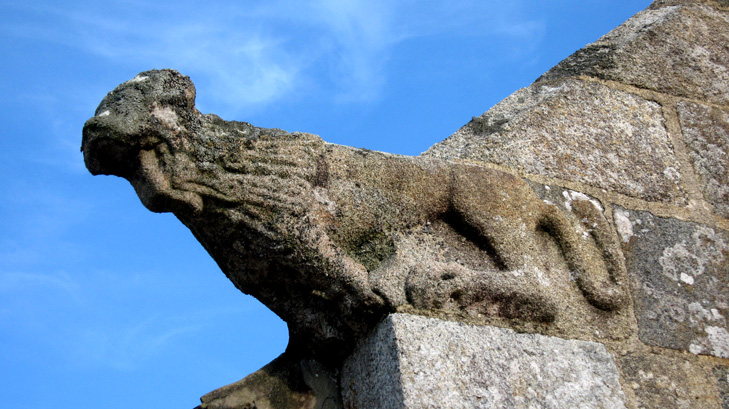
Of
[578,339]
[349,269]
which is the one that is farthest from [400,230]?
[578,339]

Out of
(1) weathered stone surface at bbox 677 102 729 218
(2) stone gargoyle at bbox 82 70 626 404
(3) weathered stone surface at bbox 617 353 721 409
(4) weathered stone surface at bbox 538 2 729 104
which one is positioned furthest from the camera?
(4) weathered stone surface at bbox 538 2 729 104

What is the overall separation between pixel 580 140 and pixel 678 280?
2.14ft

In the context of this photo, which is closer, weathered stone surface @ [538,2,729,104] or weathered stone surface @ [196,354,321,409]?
weathered stone surface @ [196,354,321,409]

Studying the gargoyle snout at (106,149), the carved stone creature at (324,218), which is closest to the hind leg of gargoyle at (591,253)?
the carved stone creature at (324,218)

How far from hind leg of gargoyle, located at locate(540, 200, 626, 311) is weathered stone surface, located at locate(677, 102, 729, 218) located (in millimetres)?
661

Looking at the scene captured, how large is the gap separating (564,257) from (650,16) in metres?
1.70

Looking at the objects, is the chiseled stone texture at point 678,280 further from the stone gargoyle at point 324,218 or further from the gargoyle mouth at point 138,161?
the gargoyle mouth at point 138,161

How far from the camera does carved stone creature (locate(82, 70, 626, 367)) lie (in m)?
2.20

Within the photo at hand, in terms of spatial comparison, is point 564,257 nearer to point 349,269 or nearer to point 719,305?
point 719,305

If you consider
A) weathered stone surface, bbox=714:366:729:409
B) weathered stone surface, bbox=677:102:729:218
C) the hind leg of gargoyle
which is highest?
weathered stone surface, bbox=677:102:729:218

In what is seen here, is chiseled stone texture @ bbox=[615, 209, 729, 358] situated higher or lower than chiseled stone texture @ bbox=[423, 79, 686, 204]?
lower

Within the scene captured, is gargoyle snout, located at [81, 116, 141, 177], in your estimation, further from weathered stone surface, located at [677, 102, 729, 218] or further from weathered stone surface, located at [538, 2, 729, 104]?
weathered stone surface, located at [677, 102, 729, 218]

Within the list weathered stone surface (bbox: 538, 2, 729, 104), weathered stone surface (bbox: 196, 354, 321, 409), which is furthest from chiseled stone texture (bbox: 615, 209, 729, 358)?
weathered stone surface (bbox: 196, 354, 321, 409)

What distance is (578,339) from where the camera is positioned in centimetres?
240
